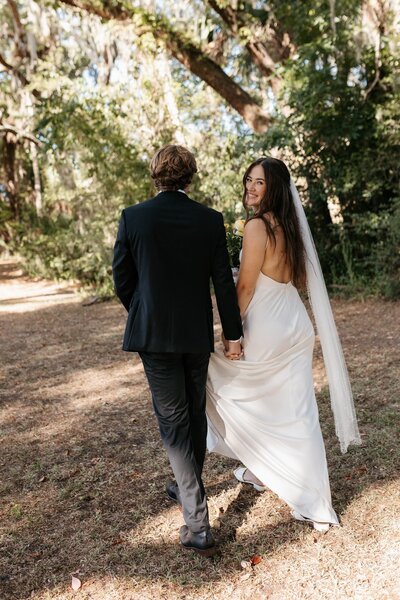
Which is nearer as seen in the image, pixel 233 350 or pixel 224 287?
pixel 224 287

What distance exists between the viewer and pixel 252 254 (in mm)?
2742

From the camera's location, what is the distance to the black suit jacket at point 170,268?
96.6 inches

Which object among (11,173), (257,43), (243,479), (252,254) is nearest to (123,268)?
(252,254)

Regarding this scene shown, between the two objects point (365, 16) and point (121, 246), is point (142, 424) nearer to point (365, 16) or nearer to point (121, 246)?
point (121, 246)

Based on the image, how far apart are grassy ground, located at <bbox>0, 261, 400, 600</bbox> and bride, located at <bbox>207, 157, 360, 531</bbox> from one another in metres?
0.27

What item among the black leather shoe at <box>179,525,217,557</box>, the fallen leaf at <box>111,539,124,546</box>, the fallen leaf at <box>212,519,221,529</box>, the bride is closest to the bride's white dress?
the bride

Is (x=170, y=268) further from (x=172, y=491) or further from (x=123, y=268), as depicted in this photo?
(x=172, y=491)

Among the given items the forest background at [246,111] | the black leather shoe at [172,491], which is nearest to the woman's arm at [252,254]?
the black leather shoe at [172,491]

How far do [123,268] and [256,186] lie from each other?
0.80m

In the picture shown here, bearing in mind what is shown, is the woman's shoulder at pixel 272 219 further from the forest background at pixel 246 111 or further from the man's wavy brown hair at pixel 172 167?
the forest background at pixel 246 111

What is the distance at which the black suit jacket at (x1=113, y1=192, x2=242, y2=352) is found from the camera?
8.05ft

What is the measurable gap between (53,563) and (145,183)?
32.4ft

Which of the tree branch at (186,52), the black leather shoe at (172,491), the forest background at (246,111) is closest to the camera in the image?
the black leather shoe at (172,491)

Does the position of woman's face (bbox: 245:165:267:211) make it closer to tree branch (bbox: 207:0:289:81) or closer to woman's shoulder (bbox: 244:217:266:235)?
woman's shoulder (bbox: 244:217:266:235)
